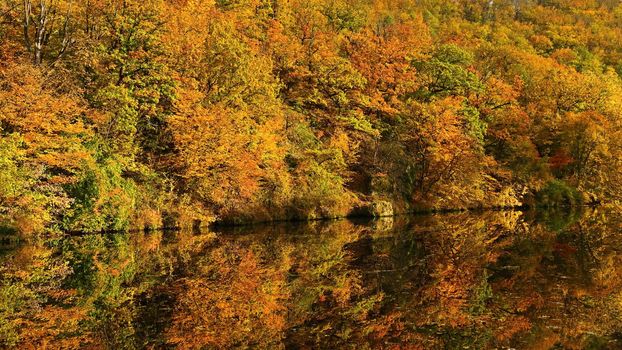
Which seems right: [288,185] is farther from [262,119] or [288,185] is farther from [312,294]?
[312,294]

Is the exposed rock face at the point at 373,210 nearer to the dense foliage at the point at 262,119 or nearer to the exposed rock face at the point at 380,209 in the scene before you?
the exposed rock face at the point at 380,209

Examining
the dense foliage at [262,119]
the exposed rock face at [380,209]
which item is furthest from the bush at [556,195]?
the exposed rock face at [380,209]

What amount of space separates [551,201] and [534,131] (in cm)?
728

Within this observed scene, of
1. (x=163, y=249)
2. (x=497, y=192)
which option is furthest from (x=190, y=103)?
(x=497, y=192)

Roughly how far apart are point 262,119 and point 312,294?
2401cm

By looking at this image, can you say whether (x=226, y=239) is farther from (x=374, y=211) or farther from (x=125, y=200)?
(x=374, y=211)

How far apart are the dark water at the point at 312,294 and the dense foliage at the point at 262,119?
508cm

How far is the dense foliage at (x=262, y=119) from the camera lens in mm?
28094

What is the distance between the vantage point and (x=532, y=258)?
21.0 metres

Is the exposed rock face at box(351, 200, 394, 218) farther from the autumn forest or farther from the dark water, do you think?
the dark water

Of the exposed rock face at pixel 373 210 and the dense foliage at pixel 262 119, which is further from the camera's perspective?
the exposed rock face at pixel 373 210

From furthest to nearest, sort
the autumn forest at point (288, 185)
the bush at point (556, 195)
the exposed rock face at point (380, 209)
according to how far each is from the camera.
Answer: the bush at point (556, 195), the exposed rock face at point (380, 209), the autumn forest at point (288, 185)

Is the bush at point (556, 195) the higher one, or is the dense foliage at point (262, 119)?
the dense foliage at point (262, 119)

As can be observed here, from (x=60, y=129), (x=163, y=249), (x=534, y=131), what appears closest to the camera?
(x=163, y=249)
